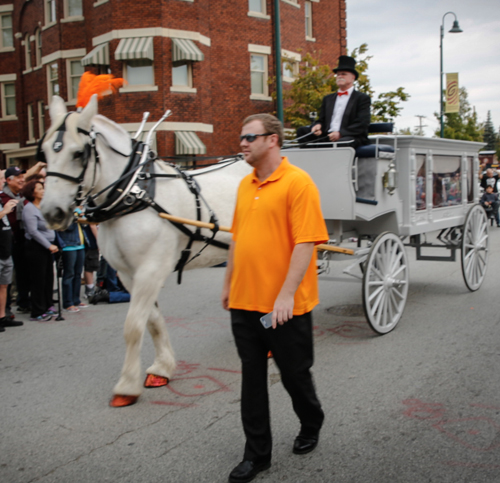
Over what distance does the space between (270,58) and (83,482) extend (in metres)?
24.3

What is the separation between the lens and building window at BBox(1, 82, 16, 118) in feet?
94.9

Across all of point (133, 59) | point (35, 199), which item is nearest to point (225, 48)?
point (133, 59)

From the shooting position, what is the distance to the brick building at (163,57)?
843 inches

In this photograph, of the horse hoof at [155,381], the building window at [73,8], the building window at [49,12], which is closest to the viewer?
the horse hoof at [155,381]

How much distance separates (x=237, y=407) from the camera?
13.5ft

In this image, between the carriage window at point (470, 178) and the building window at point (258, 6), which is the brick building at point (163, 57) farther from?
the carriage window at point (470, 178)

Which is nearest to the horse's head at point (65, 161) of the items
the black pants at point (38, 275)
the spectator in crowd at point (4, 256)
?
the spectator in crowd at point (4, 256)

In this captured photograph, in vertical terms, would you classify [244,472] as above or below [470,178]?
below

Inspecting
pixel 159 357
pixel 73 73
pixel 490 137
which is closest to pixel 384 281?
pixel 159 357

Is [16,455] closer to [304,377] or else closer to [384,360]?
[304,377]

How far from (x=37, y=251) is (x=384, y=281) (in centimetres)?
471

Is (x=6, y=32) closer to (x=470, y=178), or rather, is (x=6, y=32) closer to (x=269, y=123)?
(x=470, y=178)

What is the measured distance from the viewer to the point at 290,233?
3.04 m

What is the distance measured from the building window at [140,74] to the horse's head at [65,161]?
1863cm
